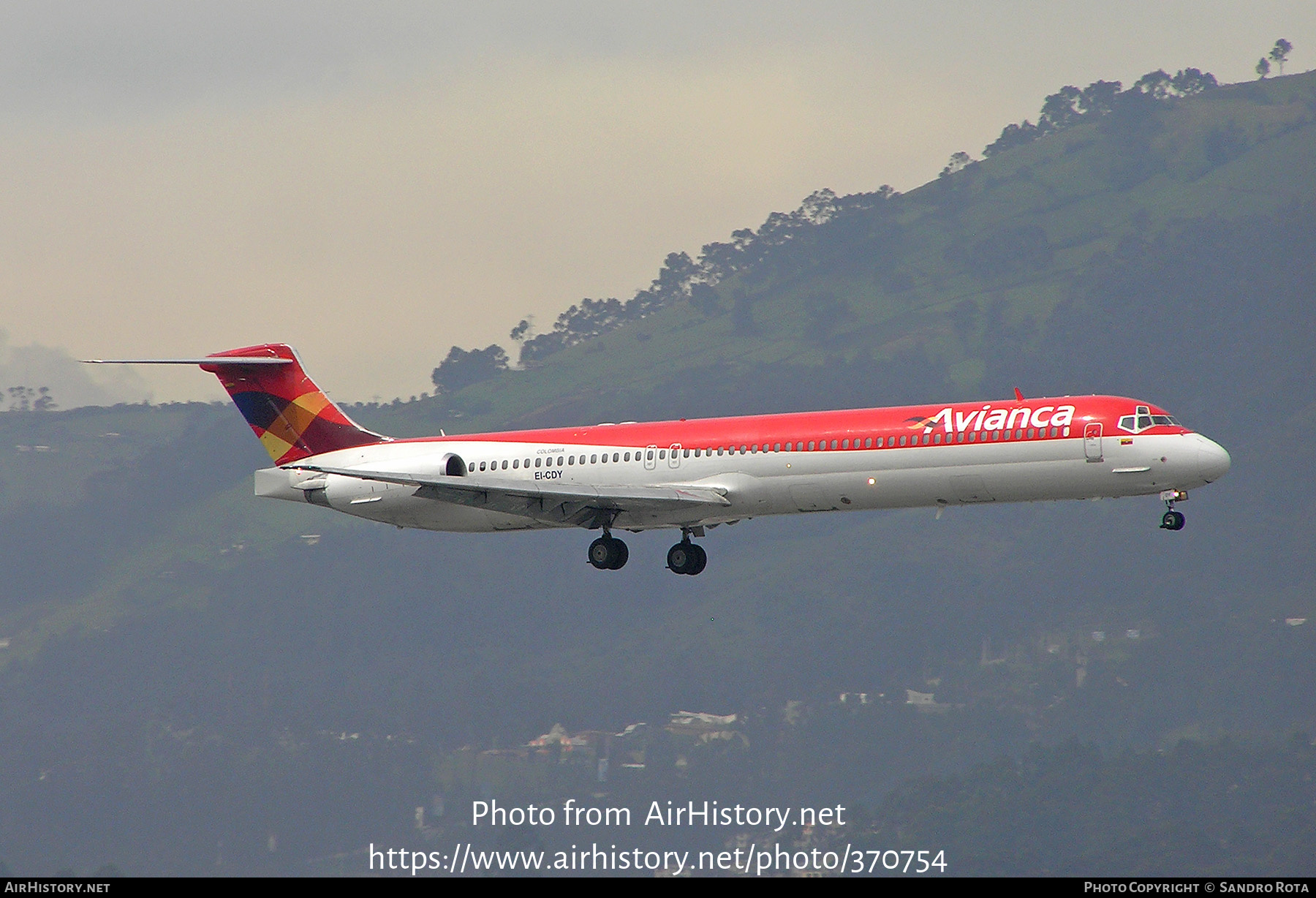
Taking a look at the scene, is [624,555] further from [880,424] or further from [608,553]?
[880,424]

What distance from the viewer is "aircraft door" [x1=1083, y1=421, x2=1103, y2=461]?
44062 millimetres

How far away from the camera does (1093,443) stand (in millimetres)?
44094

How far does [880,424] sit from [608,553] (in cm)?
926

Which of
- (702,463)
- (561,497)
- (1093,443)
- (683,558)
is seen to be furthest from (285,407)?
(1093,443)

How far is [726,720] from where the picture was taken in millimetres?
165375

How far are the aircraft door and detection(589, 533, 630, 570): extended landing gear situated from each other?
43.7 feet

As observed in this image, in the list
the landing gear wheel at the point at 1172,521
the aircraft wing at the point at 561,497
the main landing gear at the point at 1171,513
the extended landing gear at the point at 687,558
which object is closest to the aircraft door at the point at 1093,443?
the main landing gear at the point at 1171,513

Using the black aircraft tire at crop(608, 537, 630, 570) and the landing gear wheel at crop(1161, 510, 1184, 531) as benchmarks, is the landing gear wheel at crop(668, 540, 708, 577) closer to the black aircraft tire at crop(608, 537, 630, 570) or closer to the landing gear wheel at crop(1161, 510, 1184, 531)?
the black aircraft tire at crop(608, 537, 630, 570)

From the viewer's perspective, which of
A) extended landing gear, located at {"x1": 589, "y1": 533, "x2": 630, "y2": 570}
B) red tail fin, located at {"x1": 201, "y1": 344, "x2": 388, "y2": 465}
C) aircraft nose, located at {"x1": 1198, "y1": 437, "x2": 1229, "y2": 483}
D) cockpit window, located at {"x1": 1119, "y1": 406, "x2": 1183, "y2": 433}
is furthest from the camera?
red tail fin, located at {"x1": 201, "y1": 344, "x2": 388, "y2": 465}

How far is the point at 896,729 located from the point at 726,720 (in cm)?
1587

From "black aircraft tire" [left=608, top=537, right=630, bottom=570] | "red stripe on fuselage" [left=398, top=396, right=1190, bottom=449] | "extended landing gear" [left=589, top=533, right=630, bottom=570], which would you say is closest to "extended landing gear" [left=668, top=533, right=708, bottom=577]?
"black aircraft tire" [left=608, top=537, right=630, bottom=570]
